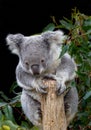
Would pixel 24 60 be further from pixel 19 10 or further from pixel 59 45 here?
pixel 19 10

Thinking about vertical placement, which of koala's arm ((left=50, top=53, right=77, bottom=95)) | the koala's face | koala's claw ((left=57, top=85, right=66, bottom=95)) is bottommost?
koala's claw ((left=57, top=85, right=66, bottom=95))

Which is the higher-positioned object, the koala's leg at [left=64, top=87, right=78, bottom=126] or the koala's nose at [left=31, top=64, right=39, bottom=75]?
the koala's nose at [left=31, top=64, right=39, bottom=75]

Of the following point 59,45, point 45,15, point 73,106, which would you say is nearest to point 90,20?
point 59,45

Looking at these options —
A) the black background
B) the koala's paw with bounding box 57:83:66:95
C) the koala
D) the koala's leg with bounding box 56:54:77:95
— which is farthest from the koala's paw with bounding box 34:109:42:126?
the black background

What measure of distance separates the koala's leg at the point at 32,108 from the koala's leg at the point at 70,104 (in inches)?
8.1

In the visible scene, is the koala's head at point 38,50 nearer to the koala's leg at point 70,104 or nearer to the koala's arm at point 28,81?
the koala's arm at point 28,81

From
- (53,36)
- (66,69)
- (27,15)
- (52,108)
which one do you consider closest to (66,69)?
(66,69)

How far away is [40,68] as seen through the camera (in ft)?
12.8

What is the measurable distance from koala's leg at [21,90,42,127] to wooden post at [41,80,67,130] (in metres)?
0.46

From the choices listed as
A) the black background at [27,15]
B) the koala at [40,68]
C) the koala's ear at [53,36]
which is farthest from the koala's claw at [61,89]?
the black background at [27,15]

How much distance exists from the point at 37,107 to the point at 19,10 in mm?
2411

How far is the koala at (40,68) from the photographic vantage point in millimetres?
3922

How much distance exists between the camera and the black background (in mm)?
6430

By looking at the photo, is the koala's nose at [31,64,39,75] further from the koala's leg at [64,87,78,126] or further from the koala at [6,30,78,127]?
the koala's leg at [64,87,78,126]
